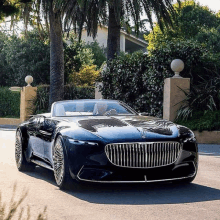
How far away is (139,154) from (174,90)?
12.3 metres

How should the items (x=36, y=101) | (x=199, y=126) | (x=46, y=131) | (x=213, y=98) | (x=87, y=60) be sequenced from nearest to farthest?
(x=46, y=131)
(x=199, y=126)
(x=213, y=98)
(x=36, y=101)
(x=87, y=60)

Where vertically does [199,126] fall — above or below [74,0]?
below

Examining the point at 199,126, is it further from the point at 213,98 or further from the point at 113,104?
the point at 113,104

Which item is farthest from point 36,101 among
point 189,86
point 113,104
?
point 113,104

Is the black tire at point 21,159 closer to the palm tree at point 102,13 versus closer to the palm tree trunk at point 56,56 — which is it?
the palm tree at point 102,13

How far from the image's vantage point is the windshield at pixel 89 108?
981cm

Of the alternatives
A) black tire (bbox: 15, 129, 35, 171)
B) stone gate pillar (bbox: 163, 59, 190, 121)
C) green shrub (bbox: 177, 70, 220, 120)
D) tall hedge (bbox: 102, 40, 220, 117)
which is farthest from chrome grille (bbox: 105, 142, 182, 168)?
tall hedge (bbox: 102, 40, 220, 117)

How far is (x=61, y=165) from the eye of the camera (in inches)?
320

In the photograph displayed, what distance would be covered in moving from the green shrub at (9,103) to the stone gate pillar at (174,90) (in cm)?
1755

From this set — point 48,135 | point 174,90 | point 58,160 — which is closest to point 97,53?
Answer: point 174,90

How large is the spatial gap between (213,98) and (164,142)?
12034mm

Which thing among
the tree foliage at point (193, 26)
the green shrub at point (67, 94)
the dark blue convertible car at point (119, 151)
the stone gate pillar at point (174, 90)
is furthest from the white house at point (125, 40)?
the dark blue convertible car at point (119, 151)

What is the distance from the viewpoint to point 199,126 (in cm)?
Answer: 1825

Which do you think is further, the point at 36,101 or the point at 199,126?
the point at 36,101
